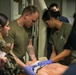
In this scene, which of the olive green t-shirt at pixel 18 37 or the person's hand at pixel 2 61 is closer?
the person's hand at pixel 2 61

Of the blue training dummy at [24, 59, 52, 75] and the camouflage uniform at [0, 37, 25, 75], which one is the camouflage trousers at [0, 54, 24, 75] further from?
the blue training dummy at [24, 59, 52, 75]

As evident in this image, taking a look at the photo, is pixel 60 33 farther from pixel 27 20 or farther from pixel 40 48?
pixel 40 48

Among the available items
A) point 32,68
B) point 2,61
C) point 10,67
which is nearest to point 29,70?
point 32,68

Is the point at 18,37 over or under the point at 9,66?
over

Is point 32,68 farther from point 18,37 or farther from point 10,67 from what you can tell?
point 18,37

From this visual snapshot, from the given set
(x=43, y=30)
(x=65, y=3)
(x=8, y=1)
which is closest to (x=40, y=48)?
(x=43, y=30)

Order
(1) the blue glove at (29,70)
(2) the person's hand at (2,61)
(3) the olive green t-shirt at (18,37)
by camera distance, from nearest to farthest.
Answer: (2) the person's hand at (2,61)
(1) the blue glove at (29,70)
(3) the olive green t-shirt at (18,37)

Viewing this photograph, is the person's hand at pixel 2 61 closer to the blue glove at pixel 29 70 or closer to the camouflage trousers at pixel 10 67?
the camouflage trousers at pixel 10 67

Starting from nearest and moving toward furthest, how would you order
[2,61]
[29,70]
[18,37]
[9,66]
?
[2,61] → [9,66] → [29,70] → [18,37]

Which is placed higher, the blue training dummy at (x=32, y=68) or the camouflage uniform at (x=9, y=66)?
the camouflage uniform at (x=9, y=66)

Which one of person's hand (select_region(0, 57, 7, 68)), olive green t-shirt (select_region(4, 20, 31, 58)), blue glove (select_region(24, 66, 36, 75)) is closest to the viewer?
person's hand (select_region(0, 57, 7, 68))

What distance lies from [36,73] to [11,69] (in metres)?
0.22

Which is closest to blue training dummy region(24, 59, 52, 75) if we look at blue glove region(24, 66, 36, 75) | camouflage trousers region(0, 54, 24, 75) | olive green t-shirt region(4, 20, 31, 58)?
blue glove region(24, 66, 36, 75)

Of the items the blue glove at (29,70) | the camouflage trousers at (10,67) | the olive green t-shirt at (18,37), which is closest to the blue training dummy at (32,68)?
the blue glove at (29,70)
